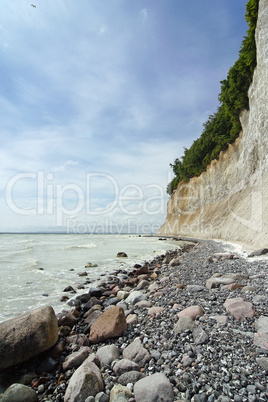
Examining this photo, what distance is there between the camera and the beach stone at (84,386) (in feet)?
8.93

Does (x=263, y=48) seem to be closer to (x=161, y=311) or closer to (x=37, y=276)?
(x=161, y=311)

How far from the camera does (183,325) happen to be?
382cm

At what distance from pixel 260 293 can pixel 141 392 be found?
3.77m

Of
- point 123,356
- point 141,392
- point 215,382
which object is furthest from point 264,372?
point 123,356

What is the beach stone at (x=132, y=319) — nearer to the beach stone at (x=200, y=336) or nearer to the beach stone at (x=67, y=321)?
the beach stone at (x=200, y=336)

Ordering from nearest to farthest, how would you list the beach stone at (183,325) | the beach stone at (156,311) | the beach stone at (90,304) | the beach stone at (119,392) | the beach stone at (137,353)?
the beach stone at (119,392), the beach stone at (137,353), the beach stone at (183,325), the beach stone at (156,311), the beach stone at (90,304)

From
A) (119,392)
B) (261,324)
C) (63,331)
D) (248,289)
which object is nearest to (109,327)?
(63,331)

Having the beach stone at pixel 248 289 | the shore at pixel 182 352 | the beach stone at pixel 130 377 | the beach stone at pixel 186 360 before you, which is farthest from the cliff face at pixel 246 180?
the beach stone at pixel 130 377

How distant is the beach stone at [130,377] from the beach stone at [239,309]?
6.84ft

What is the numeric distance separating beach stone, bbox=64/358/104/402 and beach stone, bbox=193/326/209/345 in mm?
1556

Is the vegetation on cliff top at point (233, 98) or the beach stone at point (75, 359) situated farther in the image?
the vegetation on cliff top at point (233, 98)

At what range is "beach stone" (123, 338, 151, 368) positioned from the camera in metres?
3.22

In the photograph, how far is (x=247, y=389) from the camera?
2.35m

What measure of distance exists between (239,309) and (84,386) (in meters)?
3.00
